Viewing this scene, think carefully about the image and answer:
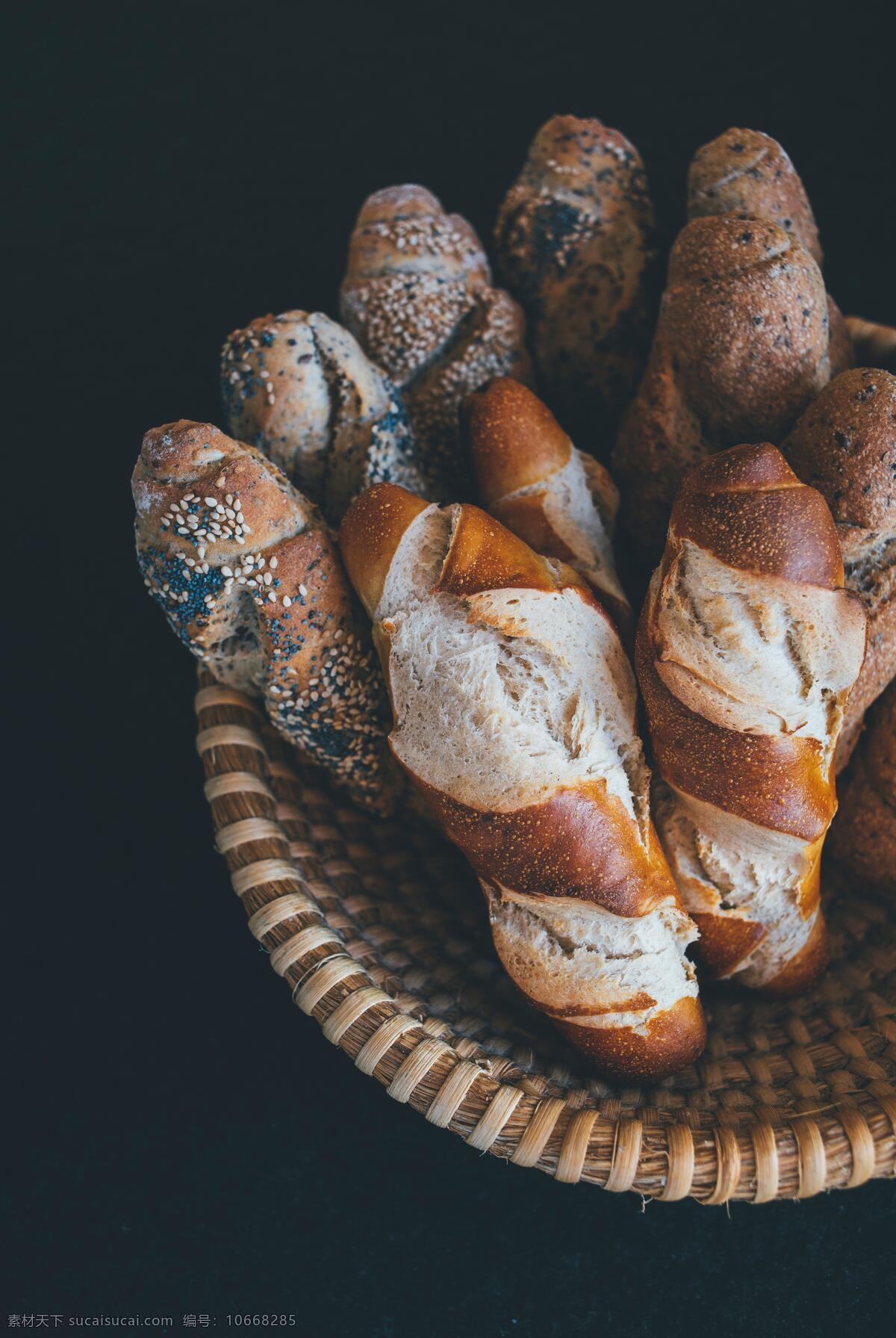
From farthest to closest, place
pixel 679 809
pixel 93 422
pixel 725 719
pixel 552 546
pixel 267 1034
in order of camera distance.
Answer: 1. pixel 93 422
2. pixel 267 1034
3. pixel 552 546
4. pixel 679 809
5. pixel 725 719

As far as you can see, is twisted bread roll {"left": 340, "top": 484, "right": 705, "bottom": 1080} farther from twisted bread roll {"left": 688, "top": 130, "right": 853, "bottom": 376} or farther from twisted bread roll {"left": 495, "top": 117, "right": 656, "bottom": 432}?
twisted bread roll {"left": 688, "top": 130, "right": 853, "bottom": 376}

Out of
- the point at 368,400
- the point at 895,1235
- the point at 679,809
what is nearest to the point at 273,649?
the point at 368,400

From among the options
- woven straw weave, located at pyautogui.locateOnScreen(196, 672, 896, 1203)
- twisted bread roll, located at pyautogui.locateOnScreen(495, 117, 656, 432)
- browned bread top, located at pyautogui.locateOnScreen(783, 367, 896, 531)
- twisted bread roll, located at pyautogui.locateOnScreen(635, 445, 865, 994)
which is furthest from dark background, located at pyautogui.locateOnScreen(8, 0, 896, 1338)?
browned bread top, located at pyautogui.locateOnScreen(783, 367, 896, 531)

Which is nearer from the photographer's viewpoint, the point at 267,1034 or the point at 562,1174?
the point at 562,1174

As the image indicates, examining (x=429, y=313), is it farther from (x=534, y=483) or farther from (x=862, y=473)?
(x=862, y=473)

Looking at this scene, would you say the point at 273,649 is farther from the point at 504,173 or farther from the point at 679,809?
the point at 504,173


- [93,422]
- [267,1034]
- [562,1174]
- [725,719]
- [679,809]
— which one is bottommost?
[267,1034]

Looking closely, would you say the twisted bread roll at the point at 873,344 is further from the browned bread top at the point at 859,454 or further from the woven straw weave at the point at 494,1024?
the woven straw weave at the point at 494,1024
